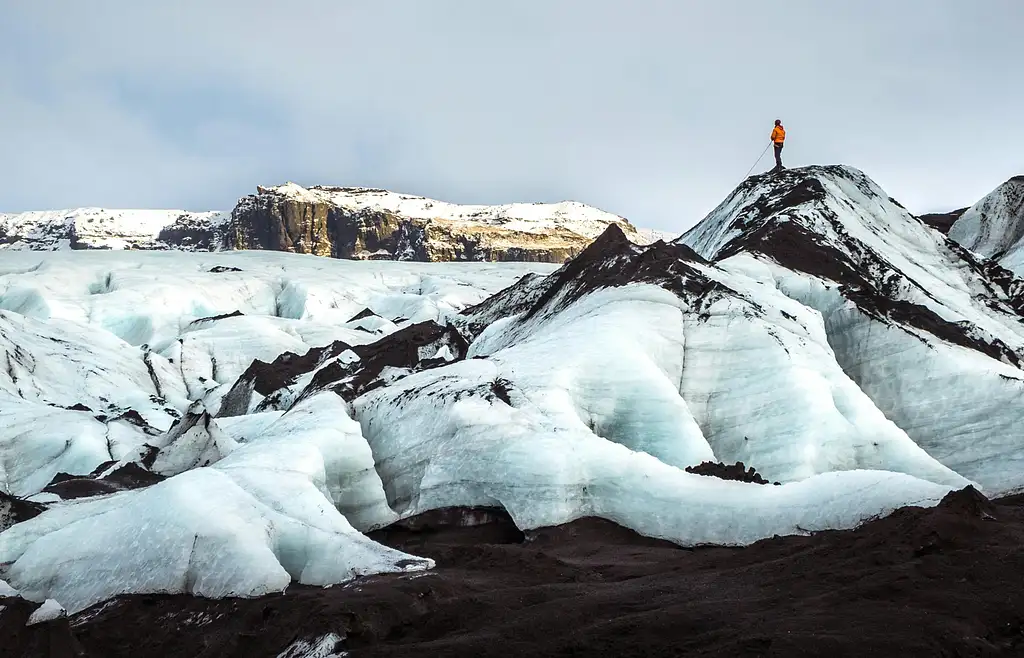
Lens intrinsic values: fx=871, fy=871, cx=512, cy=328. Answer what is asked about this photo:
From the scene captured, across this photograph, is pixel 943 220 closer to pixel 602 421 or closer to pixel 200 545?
pixel 602 421

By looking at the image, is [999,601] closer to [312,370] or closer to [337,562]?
[337,562]

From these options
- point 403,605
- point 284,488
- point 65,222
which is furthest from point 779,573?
point 65,222

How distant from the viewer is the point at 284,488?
11133 mm

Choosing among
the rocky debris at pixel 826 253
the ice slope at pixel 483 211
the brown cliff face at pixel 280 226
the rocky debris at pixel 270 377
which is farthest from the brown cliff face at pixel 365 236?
the rocky debris at pixel 826 253

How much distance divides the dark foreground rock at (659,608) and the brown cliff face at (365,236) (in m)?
114

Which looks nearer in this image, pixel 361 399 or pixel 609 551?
pixel 609 551

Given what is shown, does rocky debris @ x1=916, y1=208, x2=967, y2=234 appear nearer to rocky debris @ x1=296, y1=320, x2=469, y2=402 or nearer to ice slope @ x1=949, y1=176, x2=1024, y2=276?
ice slope @ x1=949, y1=176, x2=1024, y2=276

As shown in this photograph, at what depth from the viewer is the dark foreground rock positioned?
6.14 m

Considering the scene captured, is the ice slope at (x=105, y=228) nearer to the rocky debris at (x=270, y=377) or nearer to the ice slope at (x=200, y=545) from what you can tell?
the rocky debris at (x=270, y=377)

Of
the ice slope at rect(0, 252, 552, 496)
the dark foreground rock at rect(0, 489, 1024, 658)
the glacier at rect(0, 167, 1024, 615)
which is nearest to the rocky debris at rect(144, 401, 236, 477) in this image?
the glacier at rect(0, 167, 1024, 615)

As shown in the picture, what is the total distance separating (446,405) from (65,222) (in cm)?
14660

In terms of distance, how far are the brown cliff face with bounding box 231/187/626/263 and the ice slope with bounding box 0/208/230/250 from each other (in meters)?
10.4

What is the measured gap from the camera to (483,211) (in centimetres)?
14275

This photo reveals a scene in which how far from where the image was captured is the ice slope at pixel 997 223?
36500 mm
